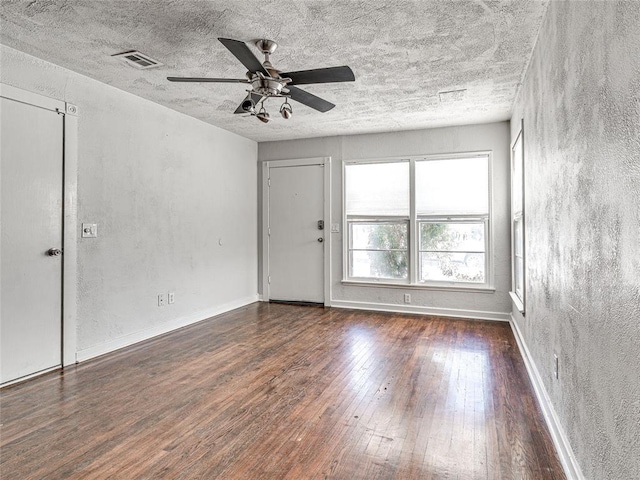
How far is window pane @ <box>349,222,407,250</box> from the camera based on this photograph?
5.38 metres

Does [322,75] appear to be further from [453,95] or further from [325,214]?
[325,214]

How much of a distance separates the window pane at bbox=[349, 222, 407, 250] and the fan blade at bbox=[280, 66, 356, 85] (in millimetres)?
3092

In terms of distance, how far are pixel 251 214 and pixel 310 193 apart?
3.21ft

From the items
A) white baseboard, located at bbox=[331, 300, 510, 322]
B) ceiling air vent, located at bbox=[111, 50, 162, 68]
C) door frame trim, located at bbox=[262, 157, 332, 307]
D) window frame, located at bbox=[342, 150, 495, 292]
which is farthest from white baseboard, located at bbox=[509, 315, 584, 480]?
ceiling air vent, located at bbox=[111, 50, 162, 68]

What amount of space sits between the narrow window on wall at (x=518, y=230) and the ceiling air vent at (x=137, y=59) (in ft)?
10.8

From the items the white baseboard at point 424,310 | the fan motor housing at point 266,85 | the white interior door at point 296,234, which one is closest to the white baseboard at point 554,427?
the white baseboard at point 424,310

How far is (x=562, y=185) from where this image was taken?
2.00 m

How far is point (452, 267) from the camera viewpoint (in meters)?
5.16

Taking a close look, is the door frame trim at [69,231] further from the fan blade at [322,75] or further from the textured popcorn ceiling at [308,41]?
the fan blade at [322,75]

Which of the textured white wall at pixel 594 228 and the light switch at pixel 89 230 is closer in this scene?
the textured white wall at pixel 594 228

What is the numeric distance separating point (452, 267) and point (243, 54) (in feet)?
12.7

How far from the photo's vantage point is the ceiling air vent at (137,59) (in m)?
3.01

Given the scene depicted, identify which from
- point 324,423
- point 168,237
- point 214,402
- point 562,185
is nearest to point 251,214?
point 168,237

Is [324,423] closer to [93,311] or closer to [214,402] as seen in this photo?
[214,402]
